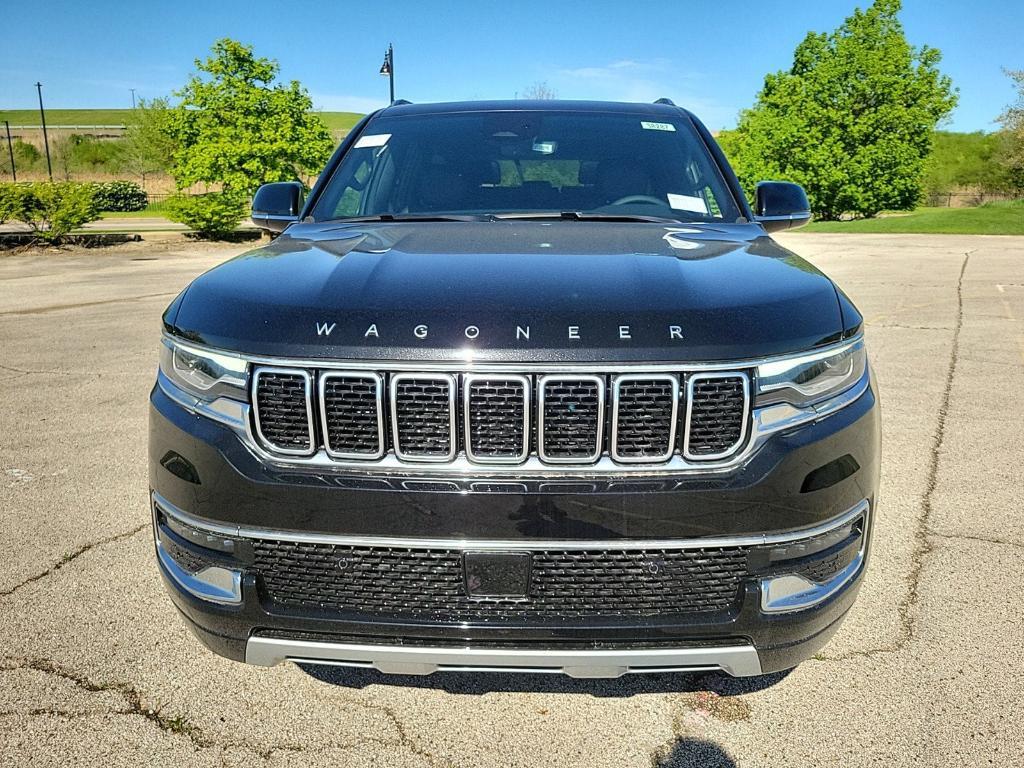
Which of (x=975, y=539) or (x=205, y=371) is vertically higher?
(x=205, y=371)

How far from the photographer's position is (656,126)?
12.8 feet

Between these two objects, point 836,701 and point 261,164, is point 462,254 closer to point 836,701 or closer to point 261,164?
point 836,701

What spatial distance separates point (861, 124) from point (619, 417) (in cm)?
4378

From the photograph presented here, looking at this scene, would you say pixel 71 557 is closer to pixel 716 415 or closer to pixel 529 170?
pixel 529 170

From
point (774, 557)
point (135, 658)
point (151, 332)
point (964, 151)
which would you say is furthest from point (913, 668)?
point (964, 151)

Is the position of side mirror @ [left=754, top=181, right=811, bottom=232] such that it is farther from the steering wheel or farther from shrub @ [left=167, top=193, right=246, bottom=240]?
shrub @ [left=167, top=193, right=246, bottom=240]

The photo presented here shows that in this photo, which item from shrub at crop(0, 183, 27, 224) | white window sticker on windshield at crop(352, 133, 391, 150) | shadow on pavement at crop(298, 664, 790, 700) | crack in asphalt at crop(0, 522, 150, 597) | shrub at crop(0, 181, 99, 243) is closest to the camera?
shadow on pavement at crop(298, 664, 790, 700)

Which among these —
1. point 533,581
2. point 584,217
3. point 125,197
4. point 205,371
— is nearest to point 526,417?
point 533,581

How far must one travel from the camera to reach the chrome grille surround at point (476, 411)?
2.04m

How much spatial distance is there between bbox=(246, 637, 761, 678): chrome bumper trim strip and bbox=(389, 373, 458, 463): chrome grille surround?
0.50 metres

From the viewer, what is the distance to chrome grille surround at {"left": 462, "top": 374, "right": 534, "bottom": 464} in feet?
6.68

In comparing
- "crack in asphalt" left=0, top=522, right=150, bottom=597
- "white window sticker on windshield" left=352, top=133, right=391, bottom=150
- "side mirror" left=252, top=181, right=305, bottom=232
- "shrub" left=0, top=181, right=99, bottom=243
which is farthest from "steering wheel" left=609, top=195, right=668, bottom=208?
"shrub" left=0, top=181, right=99, bottom=243

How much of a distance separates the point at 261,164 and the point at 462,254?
21794mm

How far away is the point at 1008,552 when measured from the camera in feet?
12.5
